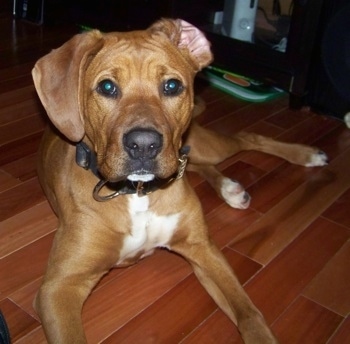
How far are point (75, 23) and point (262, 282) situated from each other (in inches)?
157

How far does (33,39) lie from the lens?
565 cm

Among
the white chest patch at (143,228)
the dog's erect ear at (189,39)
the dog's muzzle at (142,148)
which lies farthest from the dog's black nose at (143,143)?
the dog's erect ear at (189,39)

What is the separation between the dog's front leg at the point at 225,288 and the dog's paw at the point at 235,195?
656 millimetres

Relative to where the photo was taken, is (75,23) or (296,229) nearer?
(296,229)

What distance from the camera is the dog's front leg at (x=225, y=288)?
234 cm

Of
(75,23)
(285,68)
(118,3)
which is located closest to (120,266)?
(285,68)

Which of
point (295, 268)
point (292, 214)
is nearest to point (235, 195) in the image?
point (292, 214)

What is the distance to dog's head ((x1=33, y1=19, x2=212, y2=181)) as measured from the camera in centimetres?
216

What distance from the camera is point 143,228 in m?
2.56

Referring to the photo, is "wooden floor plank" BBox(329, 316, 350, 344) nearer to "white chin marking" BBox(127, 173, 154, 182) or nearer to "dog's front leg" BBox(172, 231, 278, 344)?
"dog's front leg" BBox(172, 231, 278, 344)

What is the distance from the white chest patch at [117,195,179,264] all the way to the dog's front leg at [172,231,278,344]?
0.46ft

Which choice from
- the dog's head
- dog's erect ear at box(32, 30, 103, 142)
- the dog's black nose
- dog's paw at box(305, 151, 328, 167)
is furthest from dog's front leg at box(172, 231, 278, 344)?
dog's paw at box(305, 151, 328, 167)

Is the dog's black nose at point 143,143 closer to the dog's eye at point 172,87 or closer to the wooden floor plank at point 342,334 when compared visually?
the dog's eye at point 172,87

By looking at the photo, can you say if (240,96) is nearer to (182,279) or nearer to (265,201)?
(265,201)
